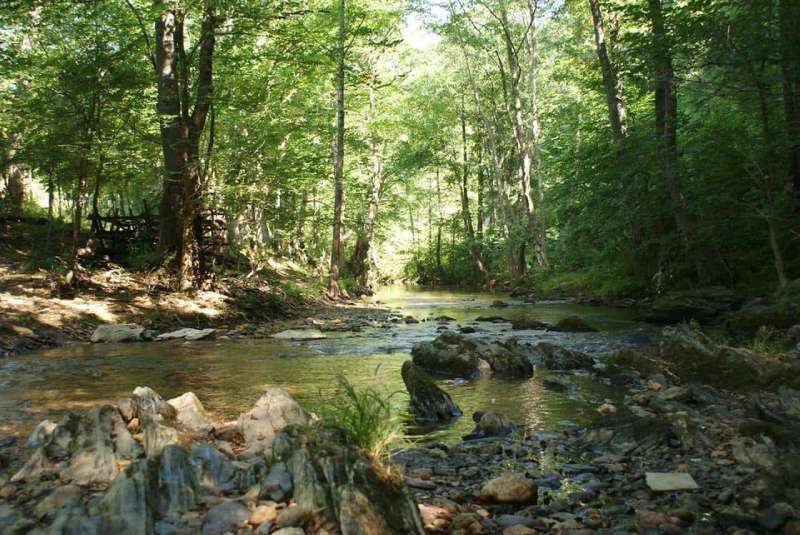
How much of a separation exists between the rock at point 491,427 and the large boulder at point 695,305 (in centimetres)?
917

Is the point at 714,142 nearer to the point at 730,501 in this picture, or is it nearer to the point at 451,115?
the point at 730,501

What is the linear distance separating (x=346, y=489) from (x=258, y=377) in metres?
5.06

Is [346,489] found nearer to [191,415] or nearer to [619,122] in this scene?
[191,415]

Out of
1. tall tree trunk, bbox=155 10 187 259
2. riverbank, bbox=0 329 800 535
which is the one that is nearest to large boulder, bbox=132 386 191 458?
riverbank, bbox=0 329 800 535

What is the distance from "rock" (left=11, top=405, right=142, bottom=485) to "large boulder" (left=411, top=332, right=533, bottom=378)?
504cm

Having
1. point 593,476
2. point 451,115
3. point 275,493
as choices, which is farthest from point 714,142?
point 451,115

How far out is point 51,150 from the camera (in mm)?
13008

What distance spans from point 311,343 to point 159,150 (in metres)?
9.67

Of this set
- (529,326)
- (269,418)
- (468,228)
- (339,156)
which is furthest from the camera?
(468,228)

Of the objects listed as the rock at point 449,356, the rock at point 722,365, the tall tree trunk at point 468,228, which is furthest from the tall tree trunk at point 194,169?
the tall tree trunk at point 468,228

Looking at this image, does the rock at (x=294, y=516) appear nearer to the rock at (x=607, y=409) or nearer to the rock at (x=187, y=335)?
the rock at (x=607, y=409)

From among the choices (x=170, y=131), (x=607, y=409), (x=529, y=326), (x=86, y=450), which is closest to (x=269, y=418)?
(x=86, y=450)

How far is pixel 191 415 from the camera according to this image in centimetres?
480

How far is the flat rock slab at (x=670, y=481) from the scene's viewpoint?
3.76m
